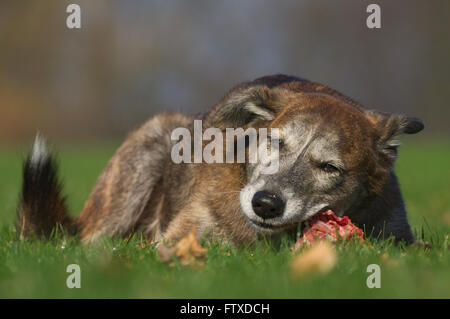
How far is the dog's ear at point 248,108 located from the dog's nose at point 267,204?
937mm

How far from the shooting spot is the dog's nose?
3.68 m

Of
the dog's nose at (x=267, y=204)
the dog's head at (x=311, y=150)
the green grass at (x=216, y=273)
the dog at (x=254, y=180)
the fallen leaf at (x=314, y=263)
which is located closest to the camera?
the green grass at (x=216, y=273)

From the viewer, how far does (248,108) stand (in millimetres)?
4520

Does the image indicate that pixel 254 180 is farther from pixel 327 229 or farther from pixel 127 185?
pixel 127 185

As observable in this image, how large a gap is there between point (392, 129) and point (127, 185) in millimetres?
2463

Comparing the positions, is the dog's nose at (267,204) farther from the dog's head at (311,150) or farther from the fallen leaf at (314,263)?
the fallen leaf at (314,263)

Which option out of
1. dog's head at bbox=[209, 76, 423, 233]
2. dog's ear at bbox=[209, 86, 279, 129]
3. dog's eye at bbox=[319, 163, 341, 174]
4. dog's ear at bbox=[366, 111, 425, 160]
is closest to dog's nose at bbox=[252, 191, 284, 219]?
dog's head at bbox=[209, 76, 423, 233]

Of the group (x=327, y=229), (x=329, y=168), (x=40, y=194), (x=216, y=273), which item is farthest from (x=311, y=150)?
(x=40, y=194)

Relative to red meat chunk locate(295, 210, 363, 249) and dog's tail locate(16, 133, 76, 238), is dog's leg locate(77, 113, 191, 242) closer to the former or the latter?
dog's tail locate(16, 133, 76, 238)

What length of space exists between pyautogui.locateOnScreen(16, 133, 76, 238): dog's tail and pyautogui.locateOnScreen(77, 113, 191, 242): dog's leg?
1.36 ft

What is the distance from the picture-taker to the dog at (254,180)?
155 inches

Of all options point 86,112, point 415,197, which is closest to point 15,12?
point 86,112

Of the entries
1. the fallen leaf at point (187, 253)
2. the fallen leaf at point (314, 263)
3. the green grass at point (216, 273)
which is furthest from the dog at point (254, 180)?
the fallen leaf at point (314, 263)
